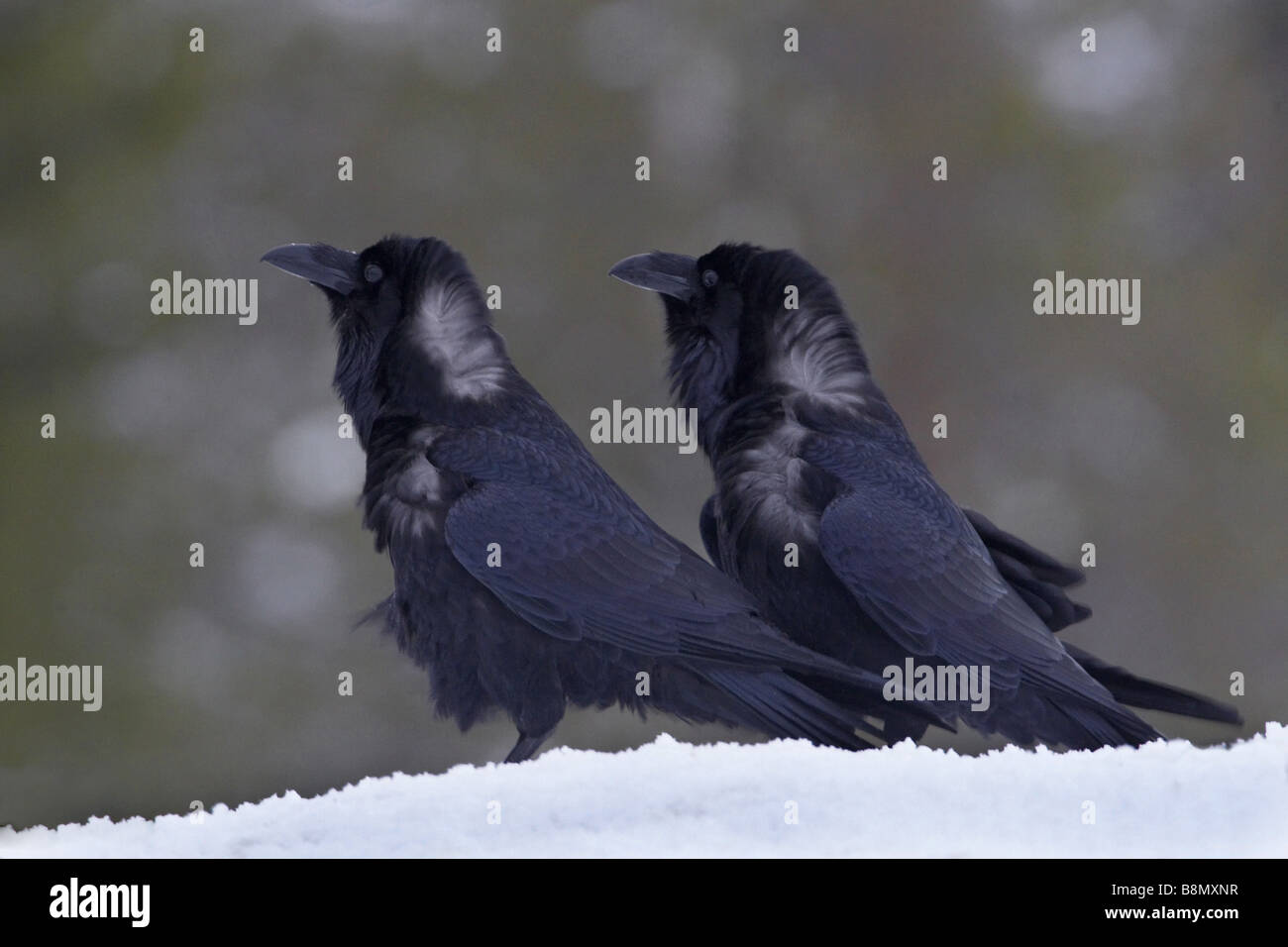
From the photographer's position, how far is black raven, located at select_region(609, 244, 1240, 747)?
3961mm

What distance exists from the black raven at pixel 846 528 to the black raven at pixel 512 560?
0.22m

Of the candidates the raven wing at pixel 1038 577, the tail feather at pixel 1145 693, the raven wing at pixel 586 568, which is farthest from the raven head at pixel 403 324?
the tail feather at pixel 1145 693

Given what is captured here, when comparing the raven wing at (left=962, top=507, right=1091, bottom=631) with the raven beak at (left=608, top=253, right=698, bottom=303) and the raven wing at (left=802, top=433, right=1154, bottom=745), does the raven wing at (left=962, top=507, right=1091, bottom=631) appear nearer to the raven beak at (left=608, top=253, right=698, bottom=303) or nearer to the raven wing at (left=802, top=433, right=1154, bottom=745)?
the raven wing at (left=802, top=433, right=1154, bottom=745)

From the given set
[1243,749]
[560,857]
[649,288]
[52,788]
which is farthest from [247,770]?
[1243,749]

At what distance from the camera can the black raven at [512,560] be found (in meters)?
3.86

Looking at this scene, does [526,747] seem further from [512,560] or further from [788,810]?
[788,810]

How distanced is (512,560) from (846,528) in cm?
83

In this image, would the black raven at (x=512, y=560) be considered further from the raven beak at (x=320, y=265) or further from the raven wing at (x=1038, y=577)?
the raven wing at (x=1038, y=577)

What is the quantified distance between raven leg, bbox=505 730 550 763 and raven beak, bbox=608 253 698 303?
1230 millimetres

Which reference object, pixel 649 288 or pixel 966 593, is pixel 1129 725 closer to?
pixel 966 593

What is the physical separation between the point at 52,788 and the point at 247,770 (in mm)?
925

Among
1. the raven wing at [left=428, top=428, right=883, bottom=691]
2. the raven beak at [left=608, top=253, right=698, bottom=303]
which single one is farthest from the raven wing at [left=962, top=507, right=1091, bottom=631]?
the raven beak at [left=608, top=253, right=698, bottom=303]

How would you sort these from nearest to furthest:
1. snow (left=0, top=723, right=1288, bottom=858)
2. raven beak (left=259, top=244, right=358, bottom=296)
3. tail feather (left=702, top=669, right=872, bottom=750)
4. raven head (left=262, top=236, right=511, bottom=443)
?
snow (left=0, top=723, right=1288, bottom=858) → tail feather (left=702, top=669, right=872, bottom=750) → raven head (left=262, top=236, right=511, bottom=443) → raven beak (left=259, top=244, right=358, bottom=296)
